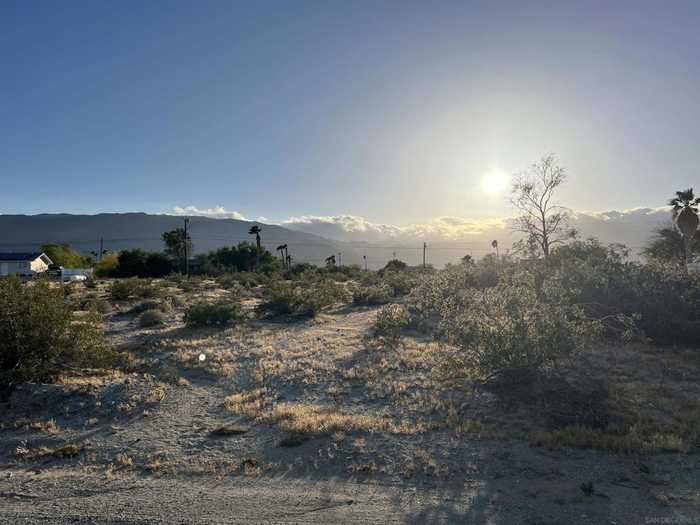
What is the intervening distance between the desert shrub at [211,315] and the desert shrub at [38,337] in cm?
617

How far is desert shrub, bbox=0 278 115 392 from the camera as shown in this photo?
846 centimetres

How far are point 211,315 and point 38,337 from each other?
7318 mm

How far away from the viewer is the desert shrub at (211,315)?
1573 cm

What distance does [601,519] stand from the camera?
4.25m

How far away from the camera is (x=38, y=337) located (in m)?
8.66

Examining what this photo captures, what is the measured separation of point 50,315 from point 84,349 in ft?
2.82

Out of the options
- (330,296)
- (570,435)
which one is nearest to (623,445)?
(570,435)

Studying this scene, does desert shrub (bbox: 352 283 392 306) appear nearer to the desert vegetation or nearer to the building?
the desert vegetation

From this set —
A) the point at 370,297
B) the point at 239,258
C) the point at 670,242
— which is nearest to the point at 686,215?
the point at 670,242

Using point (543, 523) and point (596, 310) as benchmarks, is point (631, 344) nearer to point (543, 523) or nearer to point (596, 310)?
point (596, 310)

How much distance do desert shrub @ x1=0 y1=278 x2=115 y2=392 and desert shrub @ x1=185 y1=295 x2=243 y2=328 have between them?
20.2 ft

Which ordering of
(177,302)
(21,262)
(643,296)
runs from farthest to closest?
1. (21,262)
2. (177,302)
3. (643,296)

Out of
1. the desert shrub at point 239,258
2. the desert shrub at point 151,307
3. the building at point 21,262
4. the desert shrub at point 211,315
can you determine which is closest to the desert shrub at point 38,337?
the desert shrub at point 211,315

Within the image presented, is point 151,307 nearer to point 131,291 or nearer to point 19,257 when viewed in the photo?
point 131,291
